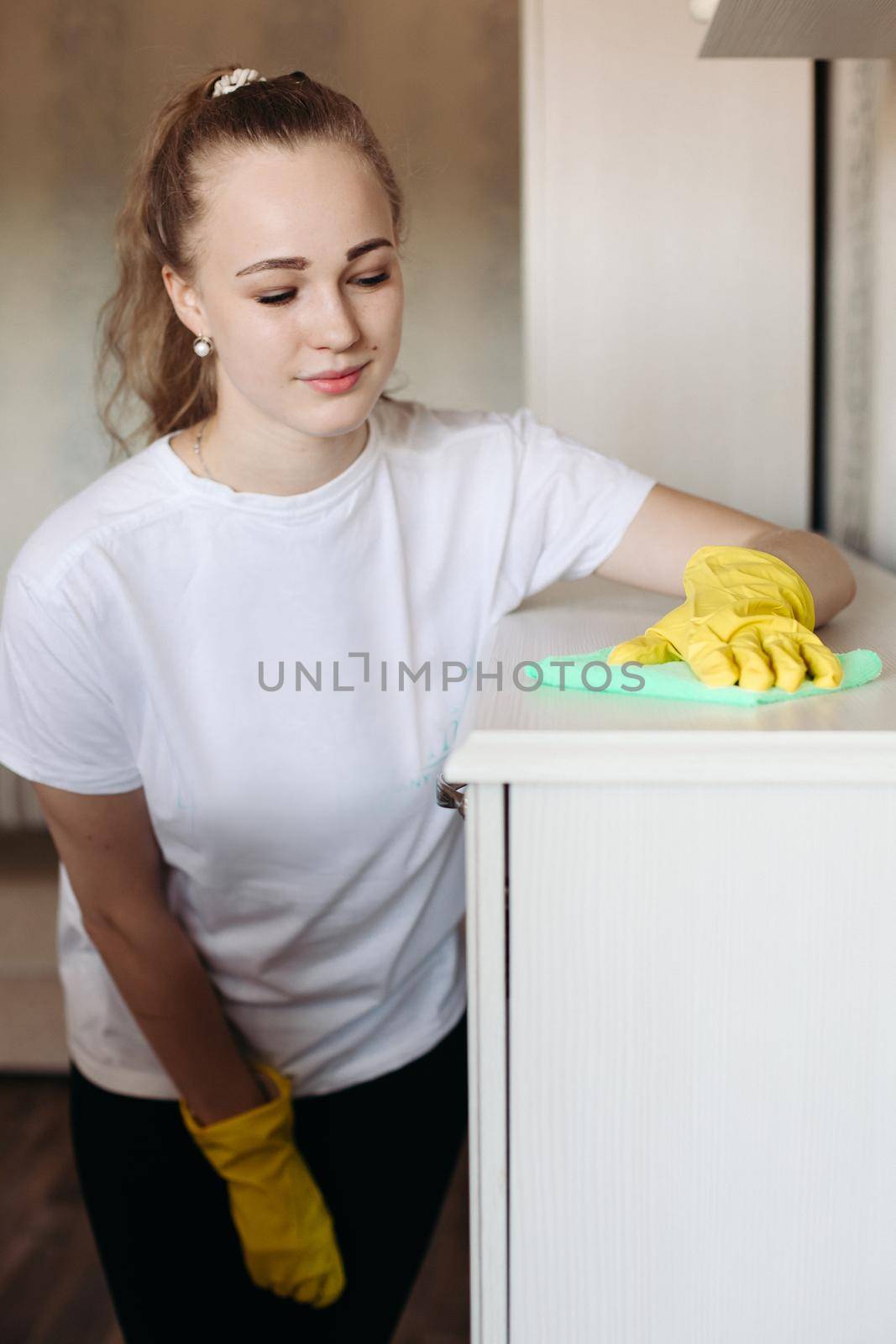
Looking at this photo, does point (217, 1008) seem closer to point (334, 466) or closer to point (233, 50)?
point (334, 466)

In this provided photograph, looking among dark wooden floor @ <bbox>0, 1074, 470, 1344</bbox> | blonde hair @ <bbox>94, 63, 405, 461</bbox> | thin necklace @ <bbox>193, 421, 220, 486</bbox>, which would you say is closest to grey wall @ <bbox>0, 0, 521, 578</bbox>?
dark wooden floor @ <bbox>0, 1074, 470, 1344</bbox>

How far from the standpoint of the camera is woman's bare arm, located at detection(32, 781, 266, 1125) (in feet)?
3.43

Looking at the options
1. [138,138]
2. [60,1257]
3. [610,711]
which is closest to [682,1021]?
[610,711]

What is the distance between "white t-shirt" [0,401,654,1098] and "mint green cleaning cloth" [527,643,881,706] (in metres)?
0.28

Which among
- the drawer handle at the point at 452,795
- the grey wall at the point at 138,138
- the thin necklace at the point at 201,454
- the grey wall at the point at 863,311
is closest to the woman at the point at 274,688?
the thin necklace at the point at 201,454

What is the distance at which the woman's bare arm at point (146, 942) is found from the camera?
3.43 ft

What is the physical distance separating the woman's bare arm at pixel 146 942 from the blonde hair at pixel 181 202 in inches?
14.4

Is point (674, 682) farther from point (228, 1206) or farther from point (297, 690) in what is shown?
point (228, 1206)

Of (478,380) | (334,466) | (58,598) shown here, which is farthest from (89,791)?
(478,380)

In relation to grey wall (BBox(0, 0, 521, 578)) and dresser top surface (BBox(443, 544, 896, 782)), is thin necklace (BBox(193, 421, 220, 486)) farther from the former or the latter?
grey wall (BBox(0, 0, 521, 578))

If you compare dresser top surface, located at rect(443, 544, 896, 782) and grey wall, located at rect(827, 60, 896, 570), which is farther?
grey wall, located at rect(827, 60, 896, 570)

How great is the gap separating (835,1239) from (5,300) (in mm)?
2782

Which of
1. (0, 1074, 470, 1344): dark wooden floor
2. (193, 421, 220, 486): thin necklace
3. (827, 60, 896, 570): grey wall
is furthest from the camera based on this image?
(0, 1074, 470, 1344): dark wooden floor

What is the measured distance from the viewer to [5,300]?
2.91m
